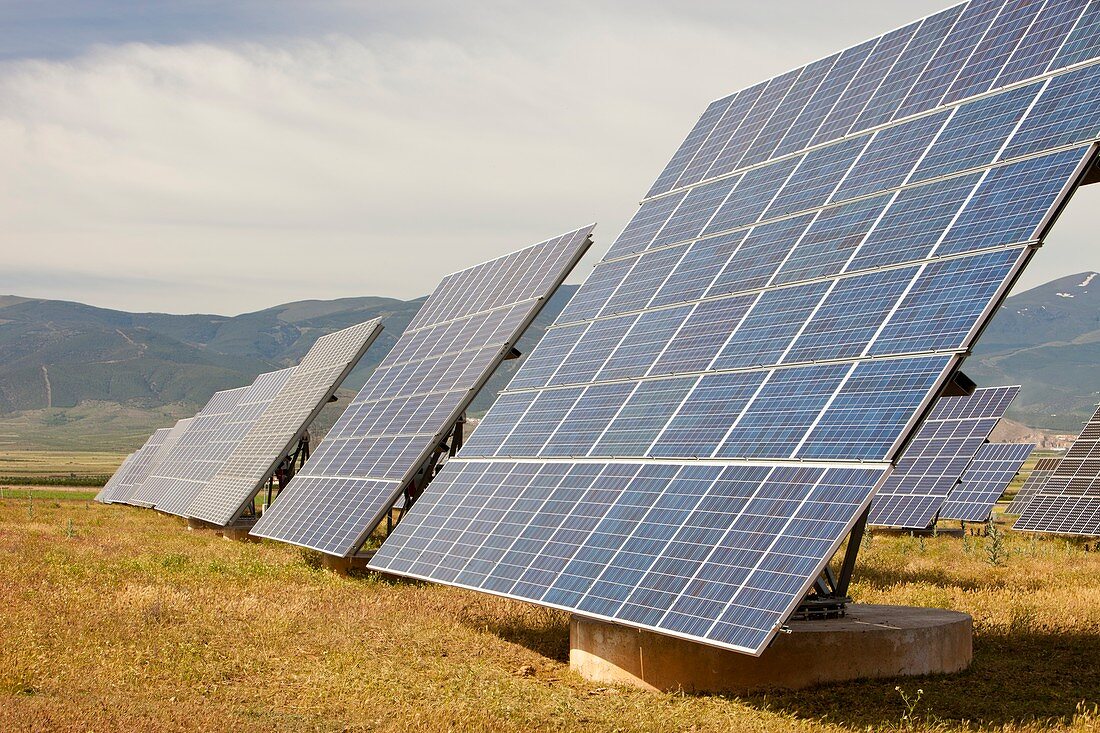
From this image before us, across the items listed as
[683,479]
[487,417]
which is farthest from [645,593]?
[487,417]

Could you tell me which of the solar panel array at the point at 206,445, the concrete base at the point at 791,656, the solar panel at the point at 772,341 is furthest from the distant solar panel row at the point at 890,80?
the solar panel array at the point at 206,445

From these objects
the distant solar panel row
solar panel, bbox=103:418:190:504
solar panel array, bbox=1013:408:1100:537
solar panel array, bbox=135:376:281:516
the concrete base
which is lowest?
solar panel, bbox=103:418:190:504

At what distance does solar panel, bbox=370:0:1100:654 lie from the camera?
536 inches

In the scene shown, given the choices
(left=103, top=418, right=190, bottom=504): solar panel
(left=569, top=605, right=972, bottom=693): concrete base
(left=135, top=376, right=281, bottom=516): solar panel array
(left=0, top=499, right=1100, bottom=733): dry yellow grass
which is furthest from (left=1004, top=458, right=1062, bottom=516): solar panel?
(left=103, top=418, right=190, bottom=504): solar panel

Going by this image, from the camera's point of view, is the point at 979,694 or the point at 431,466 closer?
the point at 979,694

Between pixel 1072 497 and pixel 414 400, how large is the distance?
1029 inches

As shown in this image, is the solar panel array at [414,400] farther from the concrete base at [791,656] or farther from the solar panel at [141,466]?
the solar panel at [141,466]

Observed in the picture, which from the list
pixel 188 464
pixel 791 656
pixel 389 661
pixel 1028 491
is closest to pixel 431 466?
pixel 389 661

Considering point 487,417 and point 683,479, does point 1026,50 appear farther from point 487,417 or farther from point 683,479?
point 487,417

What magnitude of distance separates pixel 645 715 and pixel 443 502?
7.79 metres

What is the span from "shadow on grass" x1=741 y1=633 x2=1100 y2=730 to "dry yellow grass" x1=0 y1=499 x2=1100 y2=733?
0.04 metres

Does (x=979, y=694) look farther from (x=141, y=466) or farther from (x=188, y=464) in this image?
(x=141, y=466)

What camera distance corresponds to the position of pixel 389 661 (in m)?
17.2

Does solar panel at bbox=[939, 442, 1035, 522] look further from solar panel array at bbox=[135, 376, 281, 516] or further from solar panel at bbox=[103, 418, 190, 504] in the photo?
solar panel at bbox=[103, 418, 190, 504]
